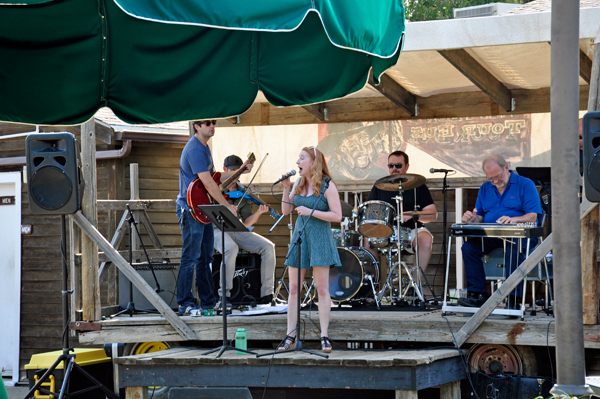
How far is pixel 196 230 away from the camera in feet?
20.3

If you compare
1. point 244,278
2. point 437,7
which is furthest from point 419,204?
point 437,7

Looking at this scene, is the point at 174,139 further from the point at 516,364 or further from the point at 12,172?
the point at 516,364

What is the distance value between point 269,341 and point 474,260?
6.64 ft

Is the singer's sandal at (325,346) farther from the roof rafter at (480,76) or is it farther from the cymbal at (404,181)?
the roof rafter at (480,76)

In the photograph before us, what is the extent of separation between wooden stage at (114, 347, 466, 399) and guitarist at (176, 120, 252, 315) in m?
0.78

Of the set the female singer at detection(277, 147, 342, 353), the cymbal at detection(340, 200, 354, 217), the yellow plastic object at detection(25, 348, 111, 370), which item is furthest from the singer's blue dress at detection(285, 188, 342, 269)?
A: the yellow plastic object at detection(25, 348, 111, 370)

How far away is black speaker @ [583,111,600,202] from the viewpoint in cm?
430

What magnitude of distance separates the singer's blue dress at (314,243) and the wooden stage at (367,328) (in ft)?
2.67

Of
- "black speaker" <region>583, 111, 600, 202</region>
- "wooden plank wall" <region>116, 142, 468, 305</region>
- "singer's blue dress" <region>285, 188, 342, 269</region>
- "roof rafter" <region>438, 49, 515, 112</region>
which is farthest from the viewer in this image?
"wooden plank wall" <region>116, 142, 468, 305</region>

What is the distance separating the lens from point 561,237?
11.6 ft

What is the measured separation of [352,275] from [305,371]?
1.85m

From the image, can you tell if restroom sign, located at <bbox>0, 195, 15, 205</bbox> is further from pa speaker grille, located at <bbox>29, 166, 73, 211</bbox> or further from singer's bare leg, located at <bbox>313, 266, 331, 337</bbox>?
singer's bare leg, located at <bbox>313, 266, 331, 337</bbox>

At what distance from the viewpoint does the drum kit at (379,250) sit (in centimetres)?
675

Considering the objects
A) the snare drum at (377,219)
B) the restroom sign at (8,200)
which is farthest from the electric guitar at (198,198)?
the restroom sign at (8,200)
